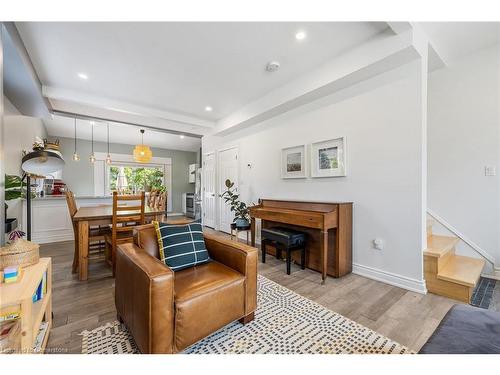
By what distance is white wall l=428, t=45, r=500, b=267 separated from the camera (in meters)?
2.48

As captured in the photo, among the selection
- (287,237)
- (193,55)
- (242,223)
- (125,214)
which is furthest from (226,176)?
(193,55)

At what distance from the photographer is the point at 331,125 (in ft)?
9.72

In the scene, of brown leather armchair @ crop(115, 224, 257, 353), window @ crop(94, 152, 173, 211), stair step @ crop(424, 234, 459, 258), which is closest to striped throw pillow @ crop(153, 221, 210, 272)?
brown leather armchair @ crop(115, 224, 257, 353)

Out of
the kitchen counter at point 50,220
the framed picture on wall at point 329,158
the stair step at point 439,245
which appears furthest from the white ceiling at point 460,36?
the kitchen counter at point 50,220

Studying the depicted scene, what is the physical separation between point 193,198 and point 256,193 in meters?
3.65

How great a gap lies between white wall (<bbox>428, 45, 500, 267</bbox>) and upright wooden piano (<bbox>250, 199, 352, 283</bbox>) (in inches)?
53.2

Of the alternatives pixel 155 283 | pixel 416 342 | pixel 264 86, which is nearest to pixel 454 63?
pixel 264 86

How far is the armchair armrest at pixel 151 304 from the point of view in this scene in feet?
3.94

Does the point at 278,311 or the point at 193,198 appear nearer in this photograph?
the point at 278,311

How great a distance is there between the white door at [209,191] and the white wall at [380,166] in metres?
2.72

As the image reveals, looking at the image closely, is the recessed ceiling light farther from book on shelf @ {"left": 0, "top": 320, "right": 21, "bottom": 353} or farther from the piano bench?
book on shelf @ {"left": 0, "top": 320, "right": 21, "bottom": 353}

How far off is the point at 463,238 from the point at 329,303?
2071 mm

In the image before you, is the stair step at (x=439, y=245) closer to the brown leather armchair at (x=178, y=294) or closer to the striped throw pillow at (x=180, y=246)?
the brown leather armchair at (x=178, y=294)

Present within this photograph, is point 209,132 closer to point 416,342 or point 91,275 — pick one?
point 91,275
